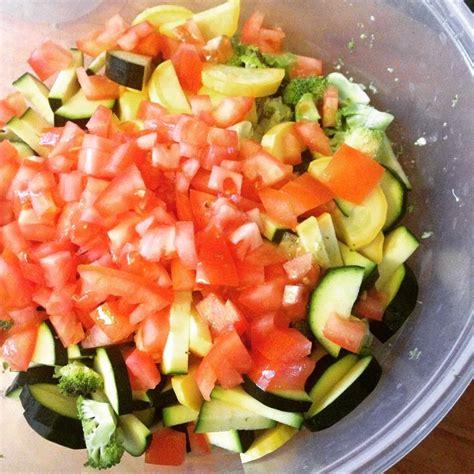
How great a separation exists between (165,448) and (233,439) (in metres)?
0.19

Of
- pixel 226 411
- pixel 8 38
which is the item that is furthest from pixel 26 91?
pixel 226 411

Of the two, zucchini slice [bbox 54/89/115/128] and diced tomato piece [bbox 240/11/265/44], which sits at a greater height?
diced tomato piece [bbox 240/11/265/44]

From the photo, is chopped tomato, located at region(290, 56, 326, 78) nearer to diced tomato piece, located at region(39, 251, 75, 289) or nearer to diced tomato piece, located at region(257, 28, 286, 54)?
diced tomato piece, located at region(257, 28, 286, 54)

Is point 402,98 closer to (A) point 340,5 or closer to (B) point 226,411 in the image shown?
(A) point 340,5

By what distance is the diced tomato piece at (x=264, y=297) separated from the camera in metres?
1.48

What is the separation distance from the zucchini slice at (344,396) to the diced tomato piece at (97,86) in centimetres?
101

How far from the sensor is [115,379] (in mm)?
1466

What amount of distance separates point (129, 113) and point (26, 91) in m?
0.33

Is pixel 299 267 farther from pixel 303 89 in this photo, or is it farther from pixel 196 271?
pixel 303 89

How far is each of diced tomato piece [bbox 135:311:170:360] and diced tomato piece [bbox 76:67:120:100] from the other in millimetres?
681

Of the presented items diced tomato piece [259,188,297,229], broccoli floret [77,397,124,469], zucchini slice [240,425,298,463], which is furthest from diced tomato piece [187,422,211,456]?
diced tomato piece [259,188,297,229]

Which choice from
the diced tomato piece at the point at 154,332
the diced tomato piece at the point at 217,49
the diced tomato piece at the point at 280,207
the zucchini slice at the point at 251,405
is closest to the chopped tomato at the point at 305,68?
the diced tomato piece at the point at 217,49

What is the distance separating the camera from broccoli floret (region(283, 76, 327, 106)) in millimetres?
1788

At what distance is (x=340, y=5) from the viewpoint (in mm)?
1870
